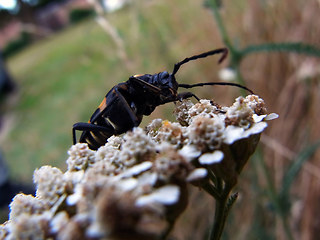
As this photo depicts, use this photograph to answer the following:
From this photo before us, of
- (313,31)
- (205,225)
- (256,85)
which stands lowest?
(205,225)

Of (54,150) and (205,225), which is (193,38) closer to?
(205,225)

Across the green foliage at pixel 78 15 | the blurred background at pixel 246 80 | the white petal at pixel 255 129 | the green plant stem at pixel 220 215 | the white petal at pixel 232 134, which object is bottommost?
the blurred background at pixel 246 80

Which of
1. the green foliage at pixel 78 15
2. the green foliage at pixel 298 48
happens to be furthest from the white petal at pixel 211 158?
the green foliage at pixel 78 15

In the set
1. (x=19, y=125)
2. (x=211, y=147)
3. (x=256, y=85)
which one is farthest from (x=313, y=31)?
(x=19, y=125)

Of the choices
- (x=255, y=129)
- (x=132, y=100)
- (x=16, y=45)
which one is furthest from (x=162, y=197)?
(x=16, y=45)

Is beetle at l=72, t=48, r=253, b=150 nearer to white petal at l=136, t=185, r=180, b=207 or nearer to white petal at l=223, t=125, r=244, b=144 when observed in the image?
white petal at l=223, t=125, r=244, b=144

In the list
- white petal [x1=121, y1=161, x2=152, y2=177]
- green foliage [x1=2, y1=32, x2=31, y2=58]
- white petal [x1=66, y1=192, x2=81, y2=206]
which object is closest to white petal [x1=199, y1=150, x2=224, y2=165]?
white petal [x1=121, y1=161, x2=152, y2=177]

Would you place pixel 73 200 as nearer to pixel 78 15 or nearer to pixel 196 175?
pixel 196 175

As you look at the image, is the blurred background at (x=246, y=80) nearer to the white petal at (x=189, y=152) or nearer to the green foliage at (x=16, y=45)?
the white petal at (x=189, y=152)
